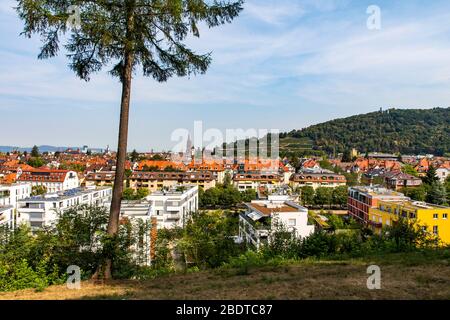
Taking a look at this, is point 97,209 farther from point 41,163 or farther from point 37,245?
point 41,163

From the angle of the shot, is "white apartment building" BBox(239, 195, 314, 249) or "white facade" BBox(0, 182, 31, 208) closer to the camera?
"white apartment building" BBox(239, 195, 314, 249)

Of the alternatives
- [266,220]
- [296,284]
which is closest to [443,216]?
[266,220]

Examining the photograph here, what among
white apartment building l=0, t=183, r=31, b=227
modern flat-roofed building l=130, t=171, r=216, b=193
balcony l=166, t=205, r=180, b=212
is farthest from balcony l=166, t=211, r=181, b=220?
modern flat-roofed building l=130, t=171, r=216, b=193

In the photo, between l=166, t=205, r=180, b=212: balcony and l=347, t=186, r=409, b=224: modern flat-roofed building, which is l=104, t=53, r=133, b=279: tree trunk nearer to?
l=166, t=205, r=180, b=212: balcony

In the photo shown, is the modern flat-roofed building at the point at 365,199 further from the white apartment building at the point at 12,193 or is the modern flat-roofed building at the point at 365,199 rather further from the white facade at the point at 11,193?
the white facade at the point at 11,193

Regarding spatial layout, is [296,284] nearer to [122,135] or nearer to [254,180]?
[122,135]
